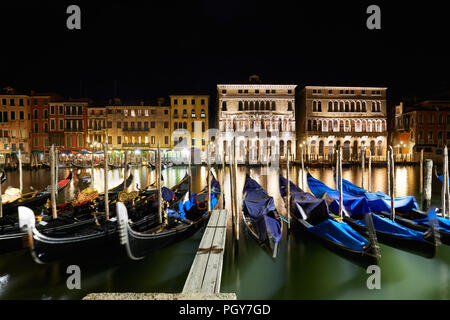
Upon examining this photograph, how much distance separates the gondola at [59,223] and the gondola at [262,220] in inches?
128

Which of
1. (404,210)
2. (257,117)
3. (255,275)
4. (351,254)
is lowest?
(255,275)

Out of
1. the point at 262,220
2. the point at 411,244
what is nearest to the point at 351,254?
the point at 411,244

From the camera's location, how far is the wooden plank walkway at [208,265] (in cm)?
357

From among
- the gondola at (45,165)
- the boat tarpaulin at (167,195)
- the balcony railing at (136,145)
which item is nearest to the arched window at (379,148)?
the balcony railing at (136,145)

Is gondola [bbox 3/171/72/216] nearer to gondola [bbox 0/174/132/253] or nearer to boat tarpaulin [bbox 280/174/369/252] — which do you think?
gondola [bbox 0/174/132/253]

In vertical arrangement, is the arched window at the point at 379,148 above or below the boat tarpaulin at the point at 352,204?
above

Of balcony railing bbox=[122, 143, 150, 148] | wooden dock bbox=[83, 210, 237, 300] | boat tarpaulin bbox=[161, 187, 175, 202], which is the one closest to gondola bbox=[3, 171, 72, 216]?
boat tarpaulin bbox=[161, 187, 175, 202]

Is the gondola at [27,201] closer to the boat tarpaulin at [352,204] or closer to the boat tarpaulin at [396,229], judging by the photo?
the boat tarpaulin at [352,204]

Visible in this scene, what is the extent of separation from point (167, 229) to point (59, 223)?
6.84 feet

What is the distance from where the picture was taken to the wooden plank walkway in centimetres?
357

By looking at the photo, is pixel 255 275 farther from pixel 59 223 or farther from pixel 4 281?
pixel 4 281

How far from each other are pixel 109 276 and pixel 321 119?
28.7 metres

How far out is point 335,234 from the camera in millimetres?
4828

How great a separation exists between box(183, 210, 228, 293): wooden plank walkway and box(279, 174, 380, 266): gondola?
178 centimetres
